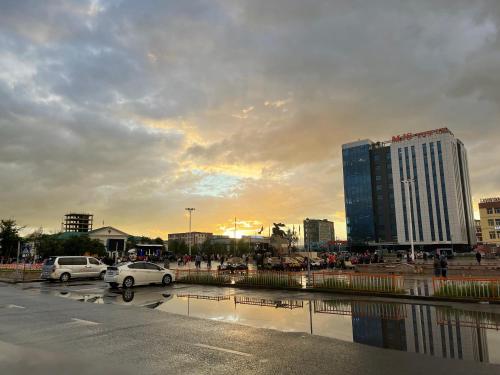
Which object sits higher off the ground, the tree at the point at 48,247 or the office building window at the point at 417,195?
the office building window at the point at 417,195

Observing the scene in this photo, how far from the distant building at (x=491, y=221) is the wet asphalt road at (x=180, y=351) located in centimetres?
11408

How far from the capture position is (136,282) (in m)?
23.8

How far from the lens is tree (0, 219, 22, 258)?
165 ft

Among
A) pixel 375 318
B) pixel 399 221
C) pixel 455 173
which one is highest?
pixel 455 173

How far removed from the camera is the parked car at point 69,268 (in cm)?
2786

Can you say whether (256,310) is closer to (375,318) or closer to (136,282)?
(375,318)

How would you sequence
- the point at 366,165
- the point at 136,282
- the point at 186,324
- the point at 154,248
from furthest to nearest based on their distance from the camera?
the point at 366,165 → the point at 154,248 → the point at 136,282 → the point at 186,324

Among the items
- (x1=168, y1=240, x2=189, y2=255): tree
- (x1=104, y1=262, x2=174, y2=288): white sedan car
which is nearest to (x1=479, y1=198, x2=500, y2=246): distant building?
(x1=168, y1=240, x2=189, y2=255): tree

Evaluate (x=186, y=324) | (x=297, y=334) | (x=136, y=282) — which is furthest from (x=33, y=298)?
(x=297, y=334)

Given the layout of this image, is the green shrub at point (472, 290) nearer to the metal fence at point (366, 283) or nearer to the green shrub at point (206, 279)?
the metal fence at point (366, 283)

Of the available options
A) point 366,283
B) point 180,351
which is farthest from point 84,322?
point 366,283

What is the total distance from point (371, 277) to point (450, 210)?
4096 inches

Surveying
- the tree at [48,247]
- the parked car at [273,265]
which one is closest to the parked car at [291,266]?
the parked car at [273,265]

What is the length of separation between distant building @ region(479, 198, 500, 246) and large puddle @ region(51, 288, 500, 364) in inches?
4218
